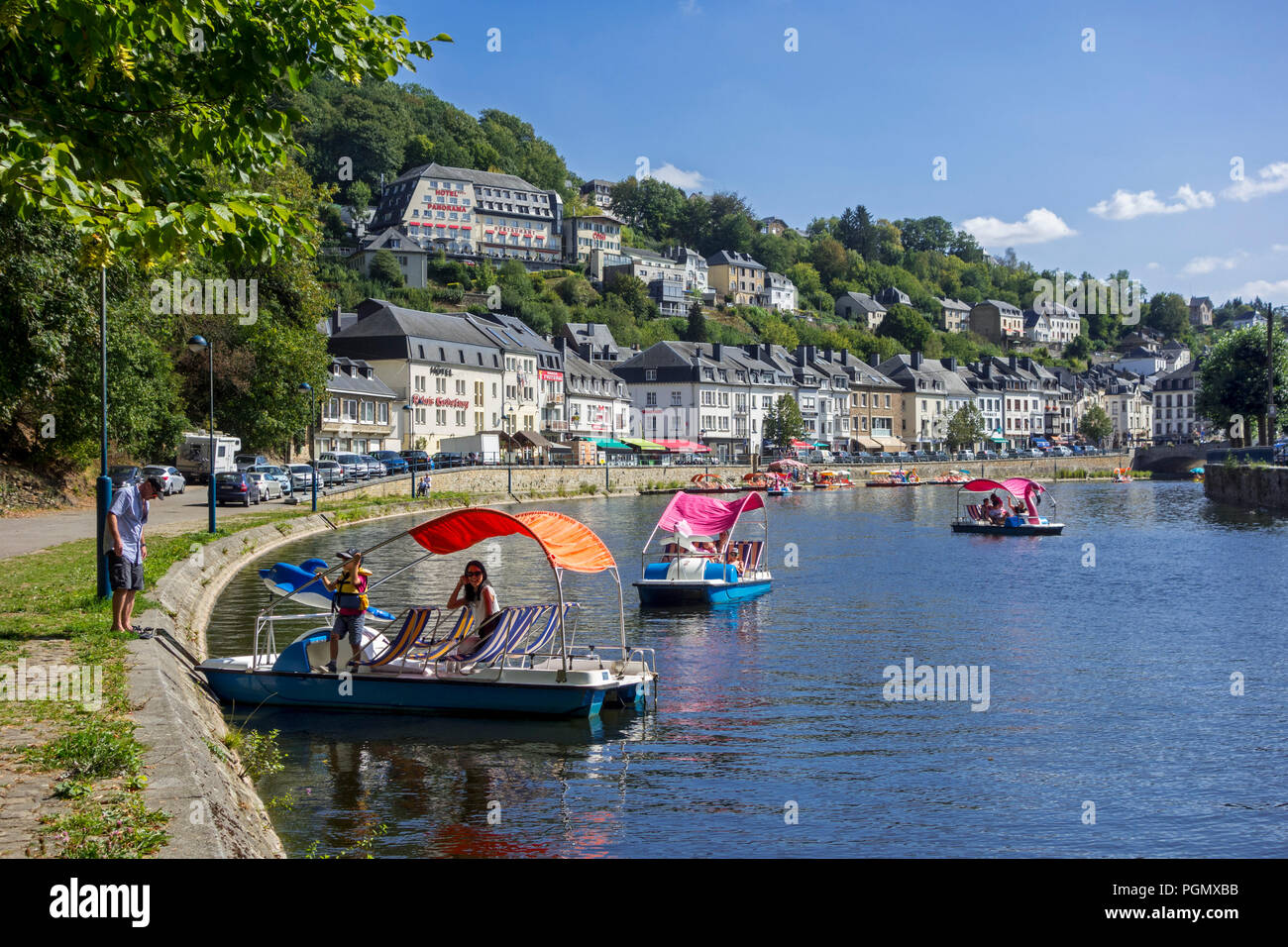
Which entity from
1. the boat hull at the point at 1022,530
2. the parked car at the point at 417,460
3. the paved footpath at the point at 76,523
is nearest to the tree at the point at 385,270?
the parked car at the point at 417,460

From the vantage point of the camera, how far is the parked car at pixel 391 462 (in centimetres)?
7479

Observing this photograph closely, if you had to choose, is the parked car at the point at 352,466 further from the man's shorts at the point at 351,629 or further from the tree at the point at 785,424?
the tree at the point at 785,424

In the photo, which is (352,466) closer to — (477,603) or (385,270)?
(477,603)

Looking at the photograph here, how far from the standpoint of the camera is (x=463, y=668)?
17.4 m

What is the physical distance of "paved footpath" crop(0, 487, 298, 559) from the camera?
29078 millimetres

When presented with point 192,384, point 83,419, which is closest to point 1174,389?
point 192,384

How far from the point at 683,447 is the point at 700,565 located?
8868 cm

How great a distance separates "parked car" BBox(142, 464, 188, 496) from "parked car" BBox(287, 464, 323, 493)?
5174 mm

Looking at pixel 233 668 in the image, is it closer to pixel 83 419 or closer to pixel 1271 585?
pixel 83 419

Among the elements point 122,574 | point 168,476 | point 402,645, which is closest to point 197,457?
Result: point 168,476

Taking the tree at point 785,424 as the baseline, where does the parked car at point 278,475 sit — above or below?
below

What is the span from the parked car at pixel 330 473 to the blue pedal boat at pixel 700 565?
1323 inches

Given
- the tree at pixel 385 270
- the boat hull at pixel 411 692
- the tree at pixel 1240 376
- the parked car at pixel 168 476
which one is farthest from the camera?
the tree at pixel 385 270
